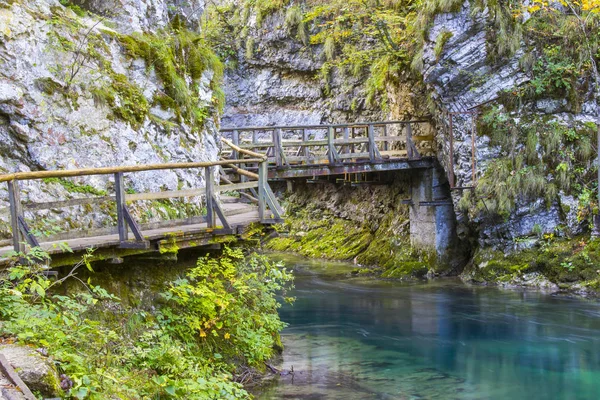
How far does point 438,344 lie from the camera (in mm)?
12023

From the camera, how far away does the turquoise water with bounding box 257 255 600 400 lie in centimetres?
941

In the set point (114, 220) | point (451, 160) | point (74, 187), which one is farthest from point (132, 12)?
point (451, 160)

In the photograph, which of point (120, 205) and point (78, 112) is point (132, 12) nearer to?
point (78, 112)

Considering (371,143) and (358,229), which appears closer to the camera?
(371,143)

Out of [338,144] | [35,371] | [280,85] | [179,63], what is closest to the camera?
[35,371]

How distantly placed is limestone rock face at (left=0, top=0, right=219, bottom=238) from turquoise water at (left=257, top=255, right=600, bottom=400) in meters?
3.57

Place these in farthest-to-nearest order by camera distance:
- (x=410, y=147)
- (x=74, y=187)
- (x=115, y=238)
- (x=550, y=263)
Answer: (x=410, y=147) → (x=550, y=263) → (x=74, y=187) → (x=115, y=238)

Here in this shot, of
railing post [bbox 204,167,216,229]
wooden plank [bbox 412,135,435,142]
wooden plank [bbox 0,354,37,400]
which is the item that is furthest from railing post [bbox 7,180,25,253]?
wooden plank [bbox 412,135,435,142]

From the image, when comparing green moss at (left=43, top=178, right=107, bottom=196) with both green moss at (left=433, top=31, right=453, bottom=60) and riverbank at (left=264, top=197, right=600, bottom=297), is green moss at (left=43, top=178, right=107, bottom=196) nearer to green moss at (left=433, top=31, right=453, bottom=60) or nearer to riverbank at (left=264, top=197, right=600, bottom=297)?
riverbank at (left=264, top=197, right=600, bottom=297)

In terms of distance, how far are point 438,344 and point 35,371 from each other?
8892 mm

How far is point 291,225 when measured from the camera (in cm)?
2762

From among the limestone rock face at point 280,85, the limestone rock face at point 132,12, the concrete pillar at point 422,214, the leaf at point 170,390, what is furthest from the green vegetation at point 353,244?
the leaf at point 170,390

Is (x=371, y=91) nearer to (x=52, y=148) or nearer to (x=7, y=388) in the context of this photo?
(x=52, y=148)

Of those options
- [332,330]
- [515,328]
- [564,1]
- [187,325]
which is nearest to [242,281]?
[187,325]
